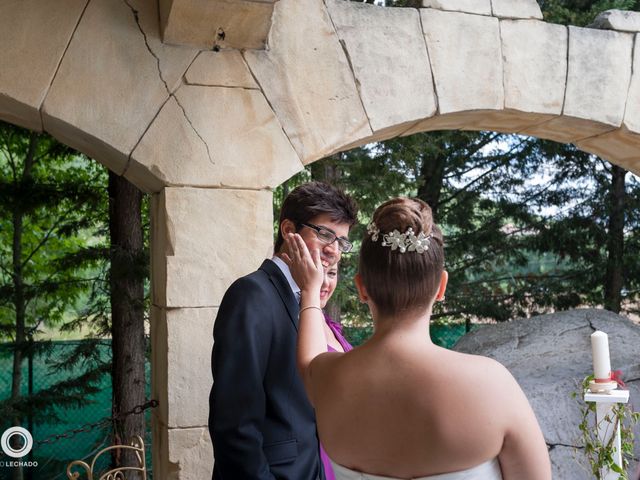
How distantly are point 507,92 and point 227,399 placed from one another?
2.41m

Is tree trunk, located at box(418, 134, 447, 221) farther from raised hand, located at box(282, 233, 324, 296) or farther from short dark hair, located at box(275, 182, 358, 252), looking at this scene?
raised hand, located at box(282, 233, 324, 296)

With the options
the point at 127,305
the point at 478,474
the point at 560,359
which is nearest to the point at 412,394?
the point at 478,474

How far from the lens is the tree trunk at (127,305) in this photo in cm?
511

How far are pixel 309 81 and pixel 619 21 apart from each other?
1777 millimetres

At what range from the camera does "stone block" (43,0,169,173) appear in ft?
9.57

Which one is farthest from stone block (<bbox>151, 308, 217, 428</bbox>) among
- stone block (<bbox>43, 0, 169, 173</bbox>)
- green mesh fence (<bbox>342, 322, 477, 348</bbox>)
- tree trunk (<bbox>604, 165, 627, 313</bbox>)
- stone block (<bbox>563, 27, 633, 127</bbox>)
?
tree trunk (<bbox>604, 165, 627, 313</bbox>)

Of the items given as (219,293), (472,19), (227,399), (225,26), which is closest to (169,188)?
(219,293)

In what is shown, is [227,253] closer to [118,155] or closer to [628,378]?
[118,155]

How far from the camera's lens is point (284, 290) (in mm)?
2123

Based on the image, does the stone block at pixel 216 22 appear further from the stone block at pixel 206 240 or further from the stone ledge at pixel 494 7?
the stone ledge at pixel 494 7

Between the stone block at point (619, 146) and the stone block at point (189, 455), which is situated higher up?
the stone block at point (619, 146)

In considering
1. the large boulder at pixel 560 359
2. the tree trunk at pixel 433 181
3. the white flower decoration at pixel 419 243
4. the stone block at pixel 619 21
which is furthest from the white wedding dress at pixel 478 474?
the tree trunk at pixel 433 181

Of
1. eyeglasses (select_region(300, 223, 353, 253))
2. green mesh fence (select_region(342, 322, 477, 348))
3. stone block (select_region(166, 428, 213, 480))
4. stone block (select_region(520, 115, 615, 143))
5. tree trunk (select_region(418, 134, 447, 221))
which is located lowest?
stone block (select_region(166, 428, 213, 480))

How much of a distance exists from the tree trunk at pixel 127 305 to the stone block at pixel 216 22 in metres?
2.32
